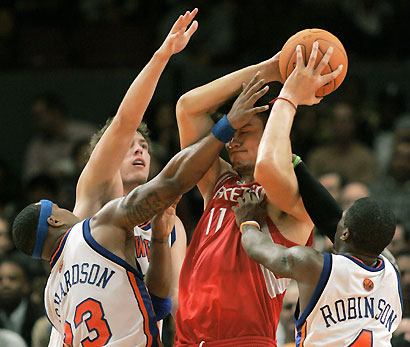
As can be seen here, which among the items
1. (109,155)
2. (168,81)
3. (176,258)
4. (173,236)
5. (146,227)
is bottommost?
(168,81)

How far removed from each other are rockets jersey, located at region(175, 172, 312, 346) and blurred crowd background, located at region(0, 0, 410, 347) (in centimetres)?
406

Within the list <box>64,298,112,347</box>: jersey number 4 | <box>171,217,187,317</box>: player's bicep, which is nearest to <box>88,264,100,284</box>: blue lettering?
<box>64,298,112,347</box>: jersey number 4

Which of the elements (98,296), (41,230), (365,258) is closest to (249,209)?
(365,258)

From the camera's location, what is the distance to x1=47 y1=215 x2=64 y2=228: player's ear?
4699 mm

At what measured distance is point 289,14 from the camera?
10578 millimetres

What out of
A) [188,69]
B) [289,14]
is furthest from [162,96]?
[289,14]

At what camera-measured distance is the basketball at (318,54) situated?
4680 millimetres

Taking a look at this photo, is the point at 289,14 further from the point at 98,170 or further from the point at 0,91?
the point at 98,170

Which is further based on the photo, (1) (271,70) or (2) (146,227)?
(2) (146,227)

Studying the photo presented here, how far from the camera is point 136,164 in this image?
5.54 meters

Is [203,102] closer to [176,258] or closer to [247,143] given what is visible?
[247,143]

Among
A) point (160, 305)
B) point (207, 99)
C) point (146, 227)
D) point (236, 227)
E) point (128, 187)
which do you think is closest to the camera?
point (236, 227)

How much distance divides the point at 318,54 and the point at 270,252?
1.17m

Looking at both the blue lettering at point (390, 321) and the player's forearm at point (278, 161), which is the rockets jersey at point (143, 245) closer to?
the player's forearm at point (278, 161)
